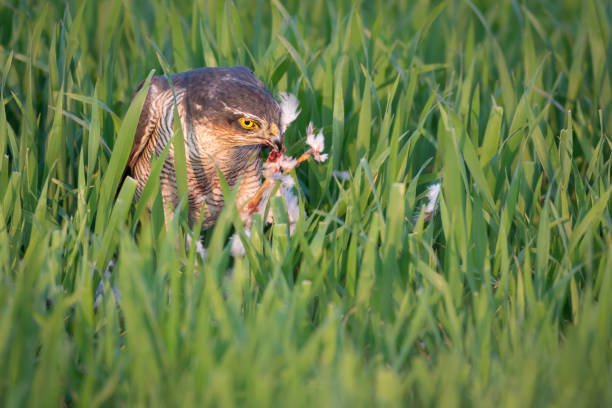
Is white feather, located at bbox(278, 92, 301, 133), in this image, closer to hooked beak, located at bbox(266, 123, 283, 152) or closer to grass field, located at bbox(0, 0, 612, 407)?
hooked beak, located at bbox(266, 123, 283, 152)

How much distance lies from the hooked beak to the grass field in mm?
302

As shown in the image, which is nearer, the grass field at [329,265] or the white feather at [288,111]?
the grass field at [329,265]

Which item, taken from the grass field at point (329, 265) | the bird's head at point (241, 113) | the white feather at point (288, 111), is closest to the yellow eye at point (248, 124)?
the bird's head at point (241, 113)

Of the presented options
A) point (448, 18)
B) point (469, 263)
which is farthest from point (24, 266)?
point (448, 18)

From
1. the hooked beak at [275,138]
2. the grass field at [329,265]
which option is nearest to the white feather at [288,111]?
the hooked beak at [275,138]

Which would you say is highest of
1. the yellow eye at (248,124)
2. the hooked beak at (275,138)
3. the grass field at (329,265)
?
the yellow eye at (248,124)

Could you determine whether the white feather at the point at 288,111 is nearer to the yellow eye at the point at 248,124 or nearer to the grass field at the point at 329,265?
the yellow eye at the point at 248,124

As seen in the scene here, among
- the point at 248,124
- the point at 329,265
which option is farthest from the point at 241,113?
the point at 329,265

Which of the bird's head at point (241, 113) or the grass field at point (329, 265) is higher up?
the bird's head at point (241, 113)

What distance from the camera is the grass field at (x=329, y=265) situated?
1.88m

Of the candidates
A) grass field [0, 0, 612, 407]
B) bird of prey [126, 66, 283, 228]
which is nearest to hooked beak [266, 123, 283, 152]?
bird of prey [126, 66, 283, 228]

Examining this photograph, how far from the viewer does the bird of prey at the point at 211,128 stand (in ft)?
9.87

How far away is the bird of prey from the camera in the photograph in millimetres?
3008

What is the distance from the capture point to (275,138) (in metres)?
3.02
